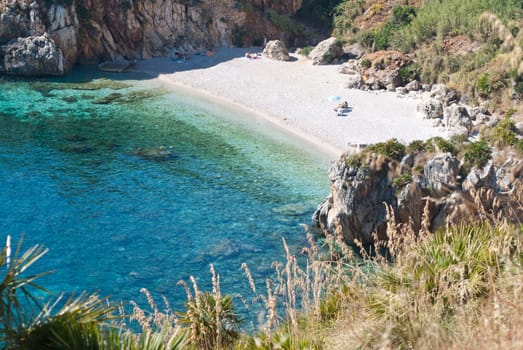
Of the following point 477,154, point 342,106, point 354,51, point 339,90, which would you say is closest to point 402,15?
point 354,51

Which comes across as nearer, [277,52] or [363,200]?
[363,200]

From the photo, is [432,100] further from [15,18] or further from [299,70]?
[15,18]

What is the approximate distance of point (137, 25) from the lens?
4866cm

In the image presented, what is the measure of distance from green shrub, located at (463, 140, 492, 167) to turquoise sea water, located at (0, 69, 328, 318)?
6.66 meters

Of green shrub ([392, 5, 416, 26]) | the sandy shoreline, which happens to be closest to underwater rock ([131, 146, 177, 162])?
the sandy shoreline

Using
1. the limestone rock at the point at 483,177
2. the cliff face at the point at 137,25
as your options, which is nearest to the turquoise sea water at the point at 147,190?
the limestone rock at the point at 483,177

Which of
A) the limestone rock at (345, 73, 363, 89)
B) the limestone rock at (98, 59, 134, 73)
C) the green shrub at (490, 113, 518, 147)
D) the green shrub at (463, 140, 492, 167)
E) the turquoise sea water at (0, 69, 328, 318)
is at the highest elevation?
the limestone rock at (98, 59, 134, 73)

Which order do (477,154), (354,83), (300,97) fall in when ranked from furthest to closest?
(354,83), (300,97), (477,154)

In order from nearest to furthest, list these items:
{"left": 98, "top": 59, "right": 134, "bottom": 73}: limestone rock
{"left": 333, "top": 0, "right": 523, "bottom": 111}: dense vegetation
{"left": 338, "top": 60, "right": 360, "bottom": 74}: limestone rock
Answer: {"left": 333, "top": 0, "right": 523, "bottom": 111}: dense vegetation
{"left": 338, "top": 60, "right": 360, "bottom": 74}: limestone rock
{"left": 98, "top": 59, "right": 134, "bottom": 73}: limestone rock

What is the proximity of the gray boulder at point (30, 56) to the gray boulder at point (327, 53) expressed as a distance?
19899 millimetres

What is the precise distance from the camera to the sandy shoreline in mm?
31812

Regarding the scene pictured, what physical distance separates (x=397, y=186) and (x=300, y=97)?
736 inches

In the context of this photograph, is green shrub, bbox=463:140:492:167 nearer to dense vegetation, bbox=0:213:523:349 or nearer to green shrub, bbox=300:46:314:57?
dense vegetation, bbox=0:213:523:349

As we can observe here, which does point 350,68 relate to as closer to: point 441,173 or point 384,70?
point 384,70
